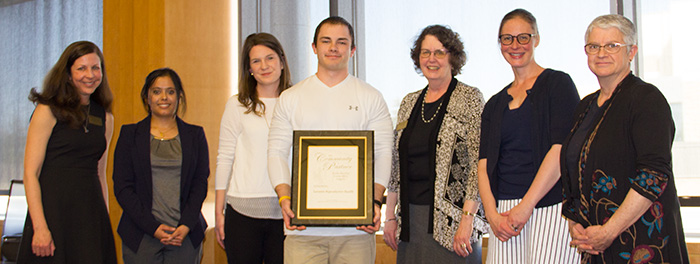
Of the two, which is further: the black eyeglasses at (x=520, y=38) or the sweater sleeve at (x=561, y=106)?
the black eyeglasses at (x=520, y=38)

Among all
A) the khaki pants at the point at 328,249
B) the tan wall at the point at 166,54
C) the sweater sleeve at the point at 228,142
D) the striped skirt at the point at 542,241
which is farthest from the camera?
the tan wall at the point at 166,54

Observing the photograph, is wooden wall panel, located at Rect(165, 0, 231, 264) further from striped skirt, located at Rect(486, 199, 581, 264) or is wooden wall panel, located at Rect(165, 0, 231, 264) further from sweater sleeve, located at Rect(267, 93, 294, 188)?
striped skirt, located at Rect(486, 199, 581, 264)

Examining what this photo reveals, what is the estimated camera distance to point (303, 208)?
2.46 meters

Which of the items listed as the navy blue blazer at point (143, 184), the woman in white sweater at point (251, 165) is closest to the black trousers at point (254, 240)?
the woman in white sweater at point (251, 165)

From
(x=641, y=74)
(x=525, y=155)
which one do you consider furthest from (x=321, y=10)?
(x=525, y=155)

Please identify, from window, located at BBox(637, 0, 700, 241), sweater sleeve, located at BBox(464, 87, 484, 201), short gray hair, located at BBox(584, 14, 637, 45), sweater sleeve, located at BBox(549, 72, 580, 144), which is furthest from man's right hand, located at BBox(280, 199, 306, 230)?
window, located at BBox(637, 0, 700, 241)

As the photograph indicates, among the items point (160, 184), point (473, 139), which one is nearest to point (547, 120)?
point (473, 139)

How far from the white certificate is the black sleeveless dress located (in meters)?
1.27

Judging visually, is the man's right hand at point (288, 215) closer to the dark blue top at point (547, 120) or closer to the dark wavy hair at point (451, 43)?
the dark blue top at point (547, 120)

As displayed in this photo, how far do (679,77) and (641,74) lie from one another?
0.81 ft

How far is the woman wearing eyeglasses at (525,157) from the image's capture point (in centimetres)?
232

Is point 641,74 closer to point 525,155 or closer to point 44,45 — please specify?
point 525,155

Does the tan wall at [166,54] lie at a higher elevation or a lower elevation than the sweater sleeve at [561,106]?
higher

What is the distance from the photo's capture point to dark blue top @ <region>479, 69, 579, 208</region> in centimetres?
236
